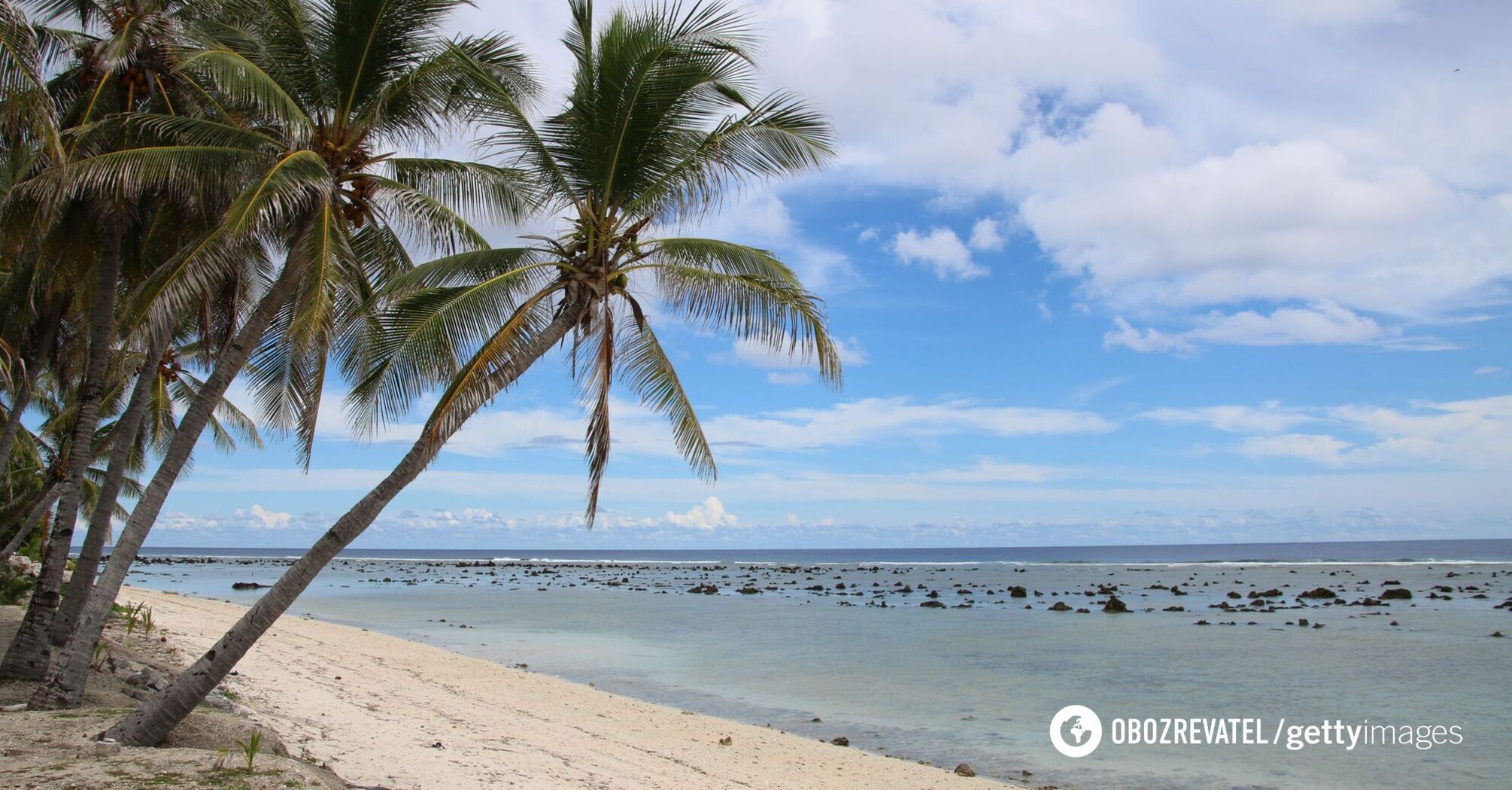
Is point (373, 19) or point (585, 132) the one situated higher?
point (373, 19)

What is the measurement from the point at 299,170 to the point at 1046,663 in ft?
60.5

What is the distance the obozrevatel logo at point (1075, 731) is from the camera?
12477 millimetres

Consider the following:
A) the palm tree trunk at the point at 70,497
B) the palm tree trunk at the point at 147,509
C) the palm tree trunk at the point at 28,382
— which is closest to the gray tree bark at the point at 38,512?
the palm tree trunk at the point at 28,382

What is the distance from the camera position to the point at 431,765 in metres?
8.38

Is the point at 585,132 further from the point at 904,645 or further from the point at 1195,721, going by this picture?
the point at 904,645

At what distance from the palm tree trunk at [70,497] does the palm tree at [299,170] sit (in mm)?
972

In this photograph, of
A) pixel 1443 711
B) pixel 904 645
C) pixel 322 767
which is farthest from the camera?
pixel 904 645

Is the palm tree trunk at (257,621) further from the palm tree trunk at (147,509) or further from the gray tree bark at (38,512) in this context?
the gray tree bark at (38,512)

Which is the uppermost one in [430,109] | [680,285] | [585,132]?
[430,109]

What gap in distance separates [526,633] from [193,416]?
67.2 feet

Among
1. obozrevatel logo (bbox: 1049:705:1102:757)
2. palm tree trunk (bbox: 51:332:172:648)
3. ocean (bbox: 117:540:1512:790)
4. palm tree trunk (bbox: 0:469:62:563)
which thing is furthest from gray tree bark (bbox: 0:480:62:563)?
obozrevatel logo (bbox: 1049:705:1102:757)

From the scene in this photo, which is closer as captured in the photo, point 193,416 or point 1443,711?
point 193,416

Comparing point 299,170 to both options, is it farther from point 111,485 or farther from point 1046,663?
point 1046,663

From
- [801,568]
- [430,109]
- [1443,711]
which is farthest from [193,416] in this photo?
[801,568]
